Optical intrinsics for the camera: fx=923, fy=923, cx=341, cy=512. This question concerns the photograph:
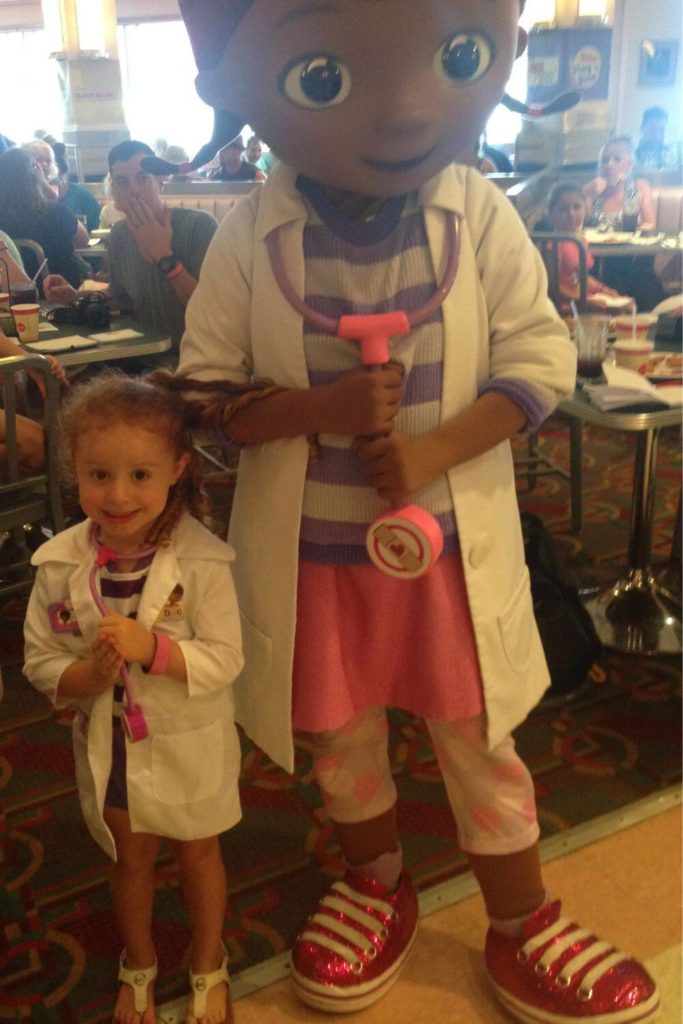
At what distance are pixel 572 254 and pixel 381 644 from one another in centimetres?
290

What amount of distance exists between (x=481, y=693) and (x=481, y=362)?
1.34 feet

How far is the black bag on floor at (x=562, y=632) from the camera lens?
2.04 meters

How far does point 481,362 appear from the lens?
3.61 ft

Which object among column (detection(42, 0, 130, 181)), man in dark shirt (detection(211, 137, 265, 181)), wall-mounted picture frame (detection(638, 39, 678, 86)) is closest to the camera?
man in dark shirt (detection(211, 137, 265, 181))

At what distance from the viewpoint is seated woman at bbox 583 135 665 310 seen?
5.10 metres

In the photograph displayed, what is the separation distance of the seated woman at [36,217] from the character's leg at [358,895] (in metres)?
3.51

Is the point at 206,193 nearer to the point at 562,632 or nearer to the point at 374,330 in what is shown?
the point at 562,632

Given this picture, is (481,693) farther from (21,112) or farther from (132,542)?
(21,112)

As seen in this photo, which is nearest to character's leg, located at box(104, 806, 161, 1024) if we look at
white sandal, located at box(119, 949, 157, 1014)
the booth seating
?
white sandal, located at box(119, 949, 157, 1014)

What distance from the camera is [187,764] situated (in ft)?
3.74

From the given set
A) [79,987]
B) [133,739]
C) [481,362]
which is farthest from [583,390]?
[79,987]

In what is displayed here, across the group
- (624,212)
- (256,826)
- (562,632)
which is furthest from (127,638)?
(624,212)

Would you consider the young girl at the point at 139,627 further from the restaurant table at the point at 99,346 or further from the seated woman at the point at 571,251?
the seated woman at the point at 571,251

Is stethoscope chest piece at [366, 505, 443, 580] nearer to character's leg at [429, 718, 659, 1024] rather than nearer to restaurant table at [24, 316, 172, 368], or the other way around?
character's leg at [429, 718, 659, 1024]
